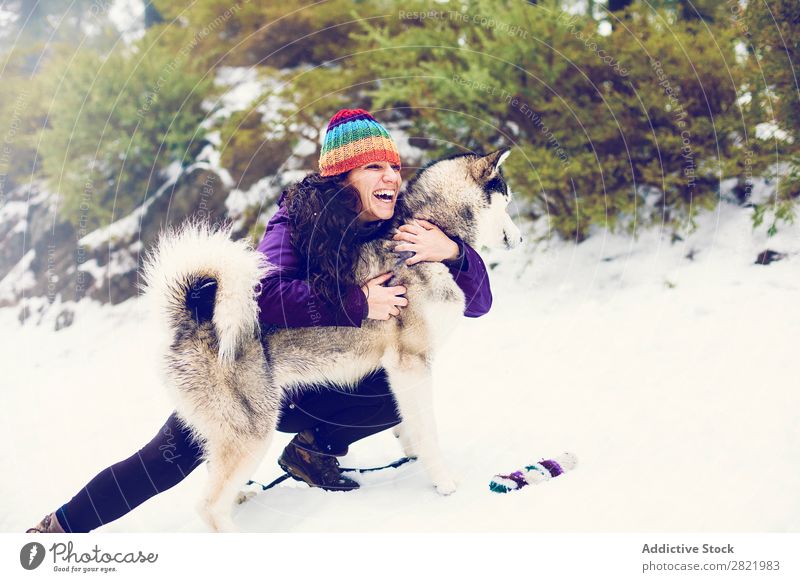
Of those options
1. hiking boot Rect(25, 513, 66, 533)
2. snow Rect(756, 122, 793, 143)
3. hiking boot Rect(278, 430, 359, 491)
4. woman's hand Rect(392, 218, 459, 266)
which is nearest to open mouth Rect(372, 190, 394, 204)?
woman's hand Rect(392, 218, 459, 266)

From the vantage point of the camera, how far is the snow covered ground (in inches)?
79.1

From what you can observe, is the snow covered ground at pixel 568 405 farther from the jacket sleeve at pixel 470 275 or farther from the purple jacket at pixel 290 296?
the purple jacket at pixel 290 296

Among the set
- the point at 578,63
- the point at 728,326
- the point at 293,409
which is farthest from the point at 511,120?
the point at 293,409

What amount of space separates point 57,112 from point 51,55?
0.52 m

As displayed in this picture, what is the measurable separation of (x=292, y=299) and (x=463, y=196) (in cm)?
72

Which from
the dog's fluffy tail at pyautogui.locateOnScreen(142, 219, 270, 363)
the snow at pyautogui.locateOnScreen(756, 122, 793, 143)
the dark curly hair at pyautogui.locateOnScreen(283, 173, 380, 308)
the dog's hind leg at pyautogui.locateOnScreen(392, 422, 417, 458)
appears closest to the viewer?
the dog's fluffy tail at pyautogui.locateOnScreen(142, 219, 270, 363)

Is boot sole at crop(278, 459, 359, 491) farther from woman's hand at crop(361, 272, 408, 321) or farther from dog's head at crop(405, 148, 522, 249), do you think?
dog's head at crop(405, 148, 522, 249)

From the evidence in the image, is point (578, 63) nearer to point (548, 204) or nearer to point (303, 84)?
point (548, 204)

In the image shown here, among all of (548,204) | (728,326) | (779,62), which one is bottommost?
(728,326)

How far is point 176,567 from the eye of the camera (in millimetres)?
2074

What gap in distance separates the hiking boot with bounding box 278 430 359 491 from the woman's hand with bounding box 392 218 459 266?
30.7 inches

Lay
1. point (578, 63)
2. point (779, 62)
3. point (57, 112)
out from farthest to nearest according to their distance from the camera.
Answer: point (57, 112) → point (578, 63) → point (779, 62)

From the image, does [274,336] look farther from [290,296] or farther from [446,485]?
[446,485]

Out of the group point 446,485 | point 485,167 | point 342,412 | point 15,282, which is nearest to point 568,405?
point 446,485
